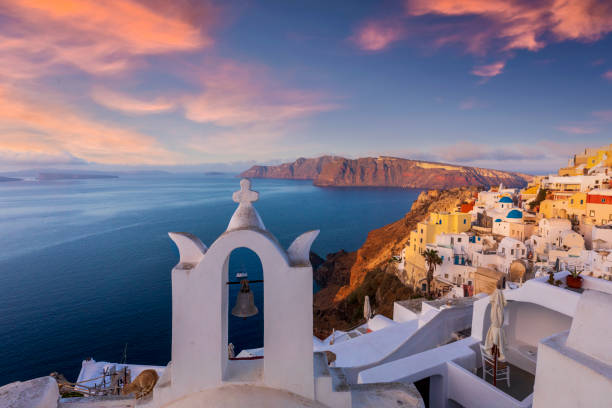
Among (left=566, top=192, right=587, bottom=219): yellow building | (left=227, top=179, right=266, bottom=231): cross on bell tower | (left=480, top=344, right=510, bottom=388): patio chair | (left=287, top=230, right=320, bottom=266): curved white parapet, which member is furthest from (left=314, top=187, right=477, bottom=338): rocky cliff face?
(left=227, top=179, right=266, bottom=231): cross on bell tower

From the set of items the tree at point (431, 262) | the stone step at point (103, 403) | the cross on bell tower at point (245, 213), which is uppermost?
the cross on bell tower at point (245, 213)

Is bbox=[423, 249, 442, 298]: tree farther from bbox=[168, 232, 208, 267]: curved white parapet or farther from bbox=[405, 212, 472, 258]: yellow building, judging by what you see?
bbox=[168, 232, 208, 267]: curved white parapet

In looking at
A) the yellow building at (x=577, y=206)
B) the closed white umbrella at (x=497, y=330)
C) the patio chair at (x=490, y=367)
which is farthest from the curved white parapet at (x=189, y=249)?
the yellow building at (x=577, y=206)

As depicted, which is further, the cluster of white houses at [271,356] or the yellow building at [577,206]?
the yellow building at [577,206]

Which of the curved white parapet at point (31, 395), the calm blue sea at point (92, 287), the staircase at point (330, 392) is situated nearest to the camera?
the curved white parapet at point (31, 395)

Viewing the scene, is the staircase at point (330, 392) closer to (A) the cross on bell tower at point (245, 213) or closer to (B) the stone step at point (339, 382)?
(B) the stone step at point (339, 382)

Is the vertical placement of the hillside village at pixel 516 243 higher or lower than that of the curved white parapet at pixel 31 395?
Answer: lower

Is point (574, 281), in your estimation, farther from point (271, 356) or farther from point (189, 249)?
point (189, 249)

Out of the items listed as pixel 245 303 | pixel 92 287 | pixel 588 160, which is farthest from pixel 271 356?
pixel 588 160

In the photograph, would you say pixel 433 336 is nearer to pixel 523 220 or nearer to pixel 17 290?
pixel 523 220
